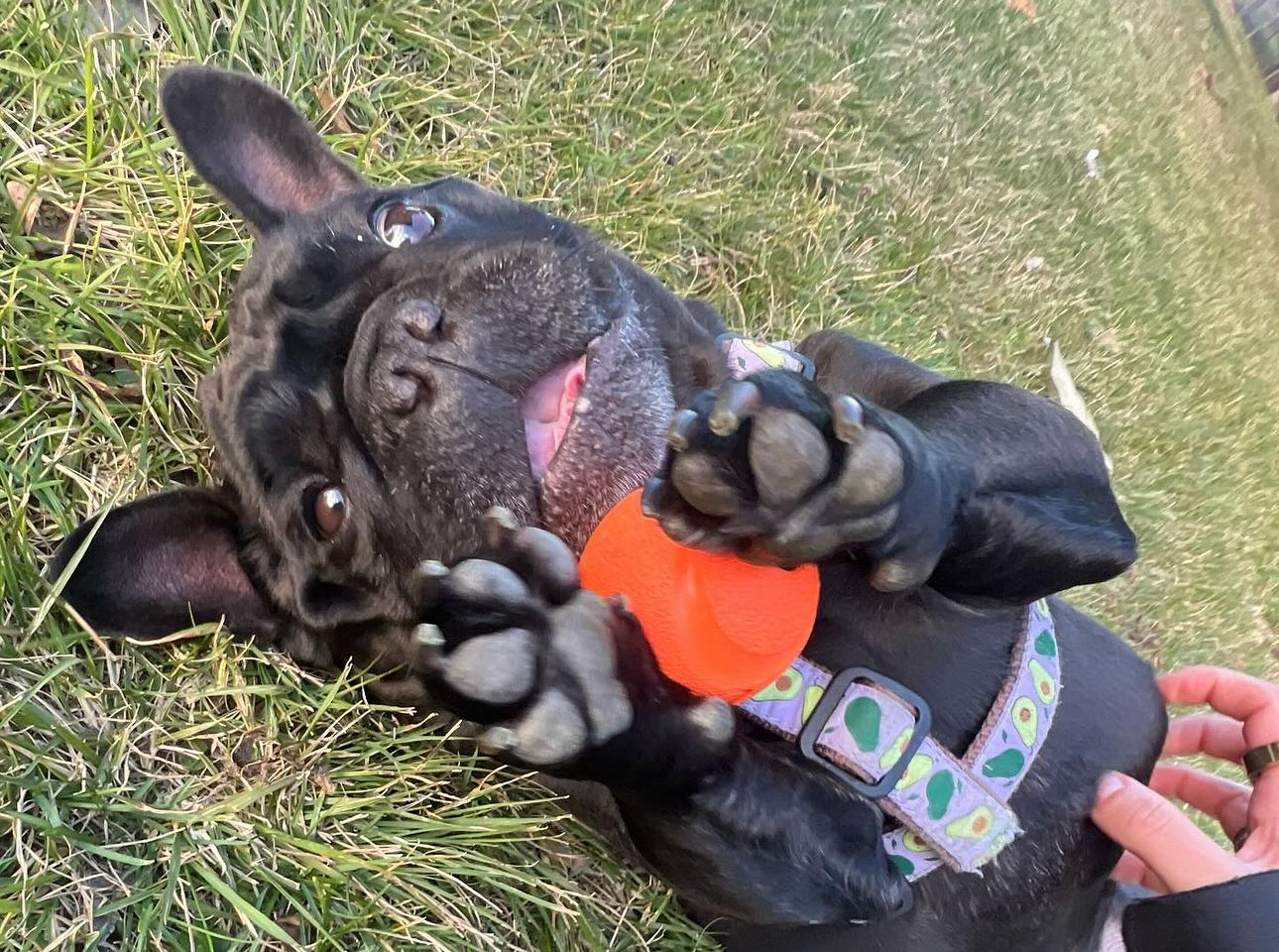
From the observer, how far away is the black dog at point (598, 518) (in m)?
1.63

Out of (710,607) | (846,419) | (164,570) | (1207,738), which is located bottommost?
(164,570)

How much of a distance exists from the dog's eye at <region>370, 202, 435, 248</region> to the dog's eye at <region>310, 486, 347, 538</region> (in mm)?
680

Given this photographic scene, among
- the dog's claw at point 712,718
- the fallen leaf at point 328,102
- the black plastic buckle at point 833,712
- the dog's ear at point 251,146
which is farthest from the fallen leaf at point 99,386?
the black plastic buckle at point 833,712

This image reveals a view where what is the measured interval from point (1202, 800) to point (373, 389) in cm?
274

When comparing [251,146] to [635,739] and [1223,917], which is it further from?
[1223,917]

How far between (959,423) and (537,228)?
1220 mm

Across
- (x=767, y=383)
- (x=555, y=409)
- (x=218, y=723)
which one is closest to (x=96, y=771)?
(x=218, y=723)

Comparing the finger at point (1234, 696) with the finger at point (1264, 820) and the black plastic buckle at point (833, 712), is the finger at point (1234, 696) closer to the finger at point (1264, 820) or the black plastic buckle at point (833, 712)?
the finger at point (1264, 820)

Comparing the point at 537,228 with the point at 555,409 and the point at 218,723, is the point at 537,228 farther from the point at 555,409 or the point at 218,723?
the point at 218,723

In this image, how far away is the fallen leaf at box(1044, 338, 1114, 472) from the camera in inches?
193

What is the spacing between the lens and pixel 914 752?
84.8 inches

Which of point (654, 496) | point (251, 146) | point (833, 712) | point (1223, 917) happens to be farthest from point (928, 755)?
point (251, 146)

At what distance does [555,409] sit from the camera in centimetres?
227

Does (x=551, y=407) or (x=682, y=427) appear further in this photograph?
(x=551, y=407)
